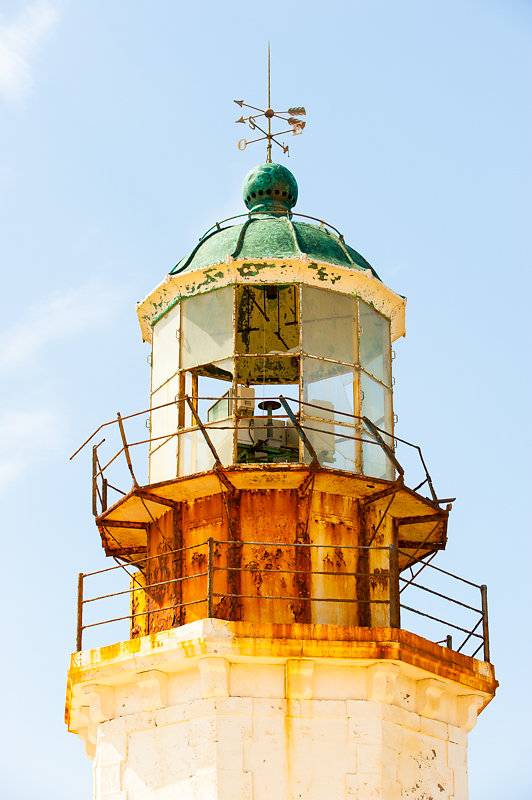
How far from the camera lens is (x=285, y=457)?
70.0 feet

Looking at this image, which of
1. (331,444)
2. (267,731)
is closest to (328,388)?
(331,444)

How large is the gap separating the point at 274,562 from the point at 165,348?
379 cm

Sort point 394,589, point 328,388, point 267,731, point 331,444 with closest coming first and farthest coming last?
point 267,731 → point 394,589 → point 331,444 → point 328,388

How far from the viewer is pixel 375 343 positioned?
72.5 ft

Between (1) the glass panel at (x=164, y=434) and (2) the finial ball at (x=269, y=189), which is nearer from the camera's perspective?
(1) the glass panel at (x=164, y=434)

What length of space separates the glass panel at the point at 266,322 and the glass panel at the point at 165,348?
1.04 meters

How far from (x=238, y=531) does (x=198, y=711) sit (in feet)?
8.07

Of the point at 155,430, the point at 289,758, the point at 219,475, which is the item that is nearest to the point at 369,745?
the point at 289,758

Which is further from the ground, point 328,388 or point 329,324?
point 329,324

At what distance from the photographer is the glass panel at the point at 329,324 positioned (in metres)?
21.1

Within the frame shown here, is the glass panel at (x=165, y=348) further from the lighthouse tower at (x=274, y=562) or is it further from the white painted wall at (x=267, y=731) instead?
the white painted wall at (x=267, y=731)

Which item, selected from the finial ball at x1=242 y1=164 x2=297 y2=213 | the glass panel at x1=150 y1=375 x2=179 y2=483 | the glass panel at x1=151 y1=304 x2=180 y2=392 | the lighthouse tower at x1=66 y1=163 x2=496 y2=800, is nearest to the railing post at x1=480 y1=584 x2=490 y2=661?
the lighthouse tower at x1=66 y1=163 x2=496 y2=800

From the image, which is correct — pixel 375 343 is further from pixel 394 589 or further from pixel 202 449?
pixel 394 589

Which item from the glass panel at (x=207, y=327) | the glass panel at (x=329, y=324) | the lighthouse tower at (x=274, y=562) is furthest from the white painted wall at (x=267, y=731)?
the glass panel at (x=329, y=324)
